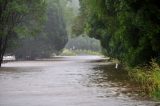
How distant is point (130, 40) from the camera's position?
25.1 meters

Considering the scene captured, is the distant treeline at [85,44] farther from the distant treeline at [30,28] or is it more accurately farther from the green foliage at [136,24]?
the green foliage at [136,24]

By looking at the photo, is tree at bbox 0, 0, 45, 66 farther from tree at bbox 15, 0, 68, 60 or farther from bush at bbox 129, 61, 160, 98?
tree at bbox 15, 0, 68, 60

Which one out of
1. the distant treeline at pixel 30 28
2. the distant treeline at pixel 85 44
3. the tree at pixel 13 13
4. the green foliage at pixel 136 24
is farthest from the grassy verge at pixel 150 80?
the distant treeline at pixel 85 44

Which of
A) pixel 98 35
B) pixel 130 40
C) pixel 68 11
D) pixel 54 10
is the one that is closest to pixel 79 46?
pixel 68 11

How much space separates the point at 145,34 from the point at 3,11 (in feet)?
90.4

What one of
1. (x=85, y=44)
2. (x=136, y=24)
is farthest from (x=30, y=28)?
(x=85, y=44)

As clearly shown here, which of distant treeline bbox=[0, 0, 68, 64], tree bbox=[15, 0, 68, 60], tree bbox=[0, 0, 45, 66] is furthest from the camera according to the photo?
tree bbox=[15, 0, 68, 60]

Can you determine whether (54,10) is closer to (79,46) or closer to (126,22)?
(126,22)

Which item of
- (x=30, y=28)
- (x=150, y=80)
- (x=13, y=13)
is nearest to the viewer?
(x=150, y=80)

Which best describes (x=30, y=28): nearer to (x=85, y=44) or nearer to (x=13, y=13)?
(x=13, y=13)

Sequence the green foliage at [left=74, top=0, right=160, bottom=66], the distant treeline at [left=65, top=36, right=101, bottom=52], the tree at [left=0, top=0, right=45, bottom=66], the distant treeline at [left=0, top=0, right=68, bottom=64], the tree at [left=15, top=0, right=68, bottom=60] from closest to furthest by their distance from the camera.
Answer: the green foliage at [left=74, top=0, right=160, bottom=66], the tree at [left=0, top=0, right=45, bottom=66], the distant treeline at [left=0, top=0, right=68, bottom=64], the tree at [left=15, top=0, right=68, bottom=60], the distant treeline at [left=65, top=36, right=101, bottom=52]

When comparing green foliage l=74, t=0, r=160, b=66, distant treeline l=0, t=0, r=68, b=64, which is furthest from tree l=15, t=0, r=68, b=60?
green foliage l=74, t=0, r=160, b=66

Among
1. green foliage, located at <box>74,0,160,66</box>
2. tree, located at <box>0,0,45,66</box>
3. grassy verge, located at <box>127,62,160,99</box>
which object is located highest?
tree, located at <box>0,0,45,66</box>

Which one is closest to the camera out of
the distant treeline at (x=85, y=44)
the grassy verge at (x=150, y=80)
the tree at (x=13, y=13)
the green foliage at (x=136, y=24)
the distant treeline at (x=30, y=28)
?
the grassy verge at (x=150, y=80)
